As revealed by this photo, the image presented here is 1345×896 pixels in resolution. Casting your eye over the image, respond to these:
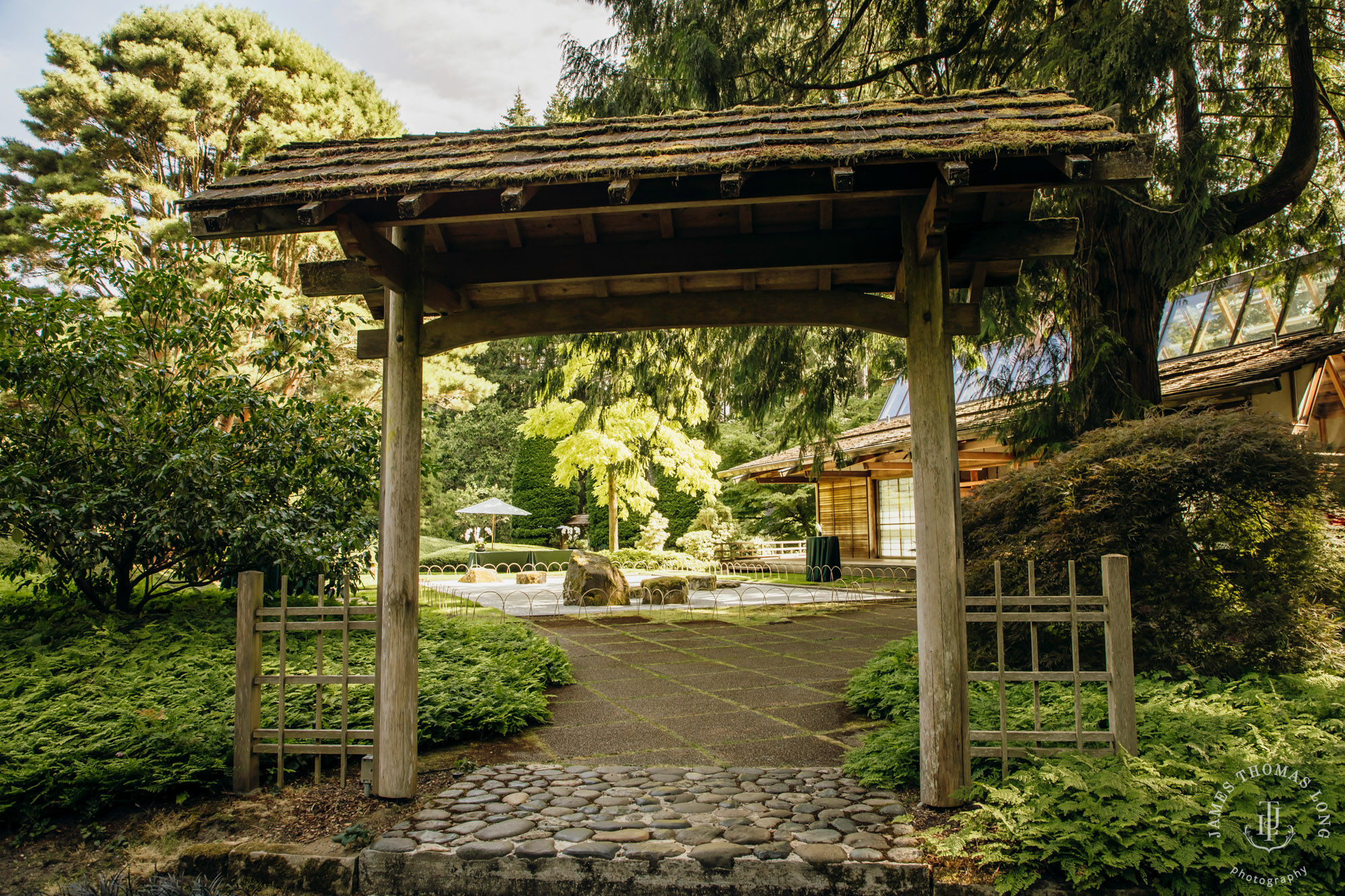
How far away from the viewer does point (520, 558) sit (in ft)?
72.6

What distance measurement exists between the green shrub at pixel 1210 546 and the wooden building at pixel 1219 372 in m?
0.52

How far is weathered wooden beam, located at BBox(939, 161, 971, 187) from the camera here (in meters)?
3.16

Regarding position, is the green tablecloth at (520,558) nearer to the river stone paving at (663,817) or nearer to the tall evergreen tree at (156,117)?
the tall evergreen tree at (156,117)

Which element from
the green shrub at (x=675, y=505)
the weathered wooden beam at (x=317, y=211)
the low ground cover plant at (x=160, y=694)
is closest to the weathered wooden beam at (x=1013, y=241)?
the weathered wooden beam at (x=317, y=211)

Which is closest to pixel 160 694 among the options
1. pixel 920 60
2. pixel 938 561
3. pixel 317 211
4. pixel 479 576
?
pixel 317 211

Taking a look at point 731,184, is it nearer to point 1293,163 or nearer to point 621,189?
point 621,189

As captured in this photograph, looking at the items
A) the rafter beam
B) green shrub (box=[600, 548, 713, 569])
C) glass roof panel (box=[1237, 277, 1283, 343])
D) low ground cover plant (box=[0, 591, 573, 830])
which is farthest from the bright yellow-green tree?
the rafter beam

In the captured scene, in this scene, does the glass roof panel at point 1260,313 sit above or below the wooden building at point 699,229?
above

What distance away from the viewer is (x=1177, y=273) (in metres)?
6.55

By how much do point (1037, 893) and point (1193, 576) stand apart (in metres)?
2.85

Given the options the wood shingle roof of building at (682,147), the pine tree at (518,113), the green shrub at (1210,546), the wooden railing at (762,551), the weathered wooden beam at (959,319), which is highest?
the pine tree at (518,113)

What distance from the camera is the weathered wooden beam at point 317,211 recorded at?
11.5 feet

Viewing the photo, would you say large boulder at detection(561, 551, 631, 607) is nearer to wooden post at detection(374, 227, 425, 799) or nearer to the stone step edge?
wooden post at detection(374, 227, 425, 799)

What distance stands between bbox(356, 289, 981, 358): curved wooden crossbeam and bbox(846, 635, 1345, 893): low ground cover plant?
7.27 feet
